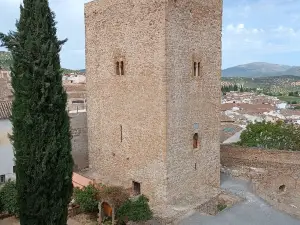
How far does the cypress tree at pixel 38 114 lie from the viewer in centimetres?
905

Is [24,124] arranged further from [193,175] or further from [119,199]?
[193,175]

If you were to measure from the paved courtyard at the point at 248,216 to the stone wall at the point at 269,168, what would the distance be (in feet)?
10.1

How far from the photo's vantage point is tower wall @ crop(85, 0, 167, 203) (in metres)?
12.9

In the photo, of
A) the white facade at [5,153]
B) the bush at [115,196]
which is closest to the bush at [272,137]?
the bush at [115,196]

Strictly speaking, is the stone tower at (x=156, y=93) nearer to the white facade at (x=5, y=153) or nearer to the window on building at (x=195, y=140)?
the window on building at (x=195, y=140)

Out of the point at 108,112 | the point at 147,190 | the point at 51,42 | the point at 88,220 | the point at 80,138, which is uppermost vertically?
the point at 51,42

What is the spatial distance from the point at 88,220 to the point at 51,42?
6801mm

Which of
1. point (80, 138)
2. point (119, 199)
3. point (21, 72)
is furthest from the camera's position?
point (80, 138)

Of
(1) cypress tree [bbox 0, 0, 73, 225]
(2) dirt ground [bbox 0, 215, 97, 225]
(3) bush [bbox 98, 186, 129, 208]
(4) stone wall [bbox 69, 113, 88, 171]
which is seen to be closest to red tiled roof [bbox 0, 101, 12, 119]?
(4) stone wall [bbox 69, 113, 88, 171]

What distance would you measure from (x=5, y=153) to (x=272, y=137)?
1737cm

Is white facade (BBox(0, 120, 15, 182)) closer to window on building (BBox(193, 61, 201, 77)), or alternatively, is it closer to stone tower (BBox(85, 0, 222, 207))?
stone tower (BBox(85, 0, 222, 207))

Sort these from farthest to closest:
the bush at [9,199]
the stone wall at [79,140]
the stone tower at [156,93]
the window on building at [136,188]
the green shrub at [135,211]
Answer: the stone wall at [79,140] < the window on building at [136,188] < the bush at [9,199] < the stone tower at [156,93] < the green shrub at [135,211]

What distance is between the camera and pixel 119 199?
12.2m

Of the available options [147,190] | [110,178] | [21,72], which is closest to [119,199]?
[147,190]
